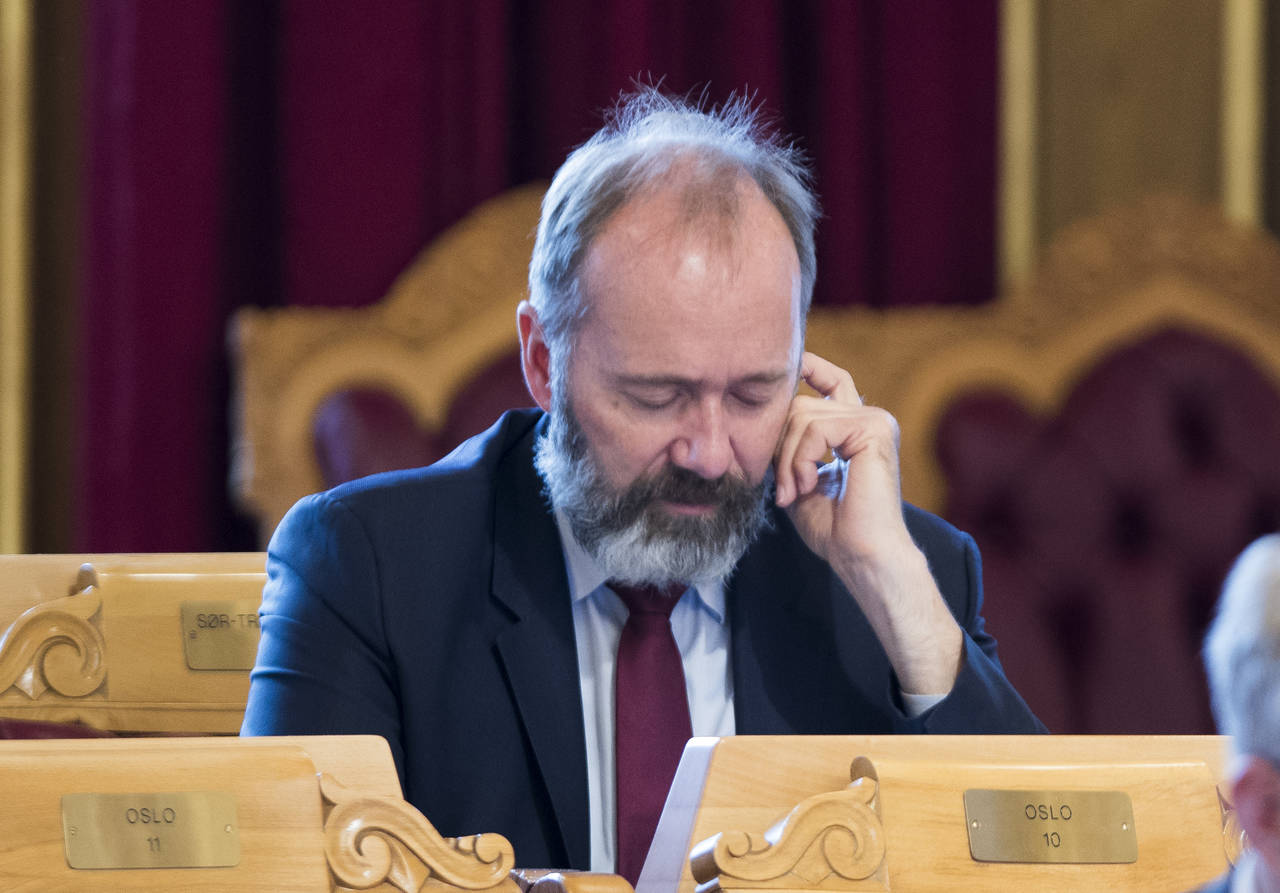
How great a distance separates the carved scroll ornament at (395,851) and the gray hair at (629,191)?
0.67m

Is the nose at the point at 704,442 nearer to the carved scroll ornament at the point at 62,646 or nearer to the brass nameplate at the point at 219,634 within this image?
the brass nameplate at the point at 219,634

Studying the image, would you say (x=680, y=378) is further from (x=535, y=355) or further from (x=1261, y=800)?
(x=1261, y=800)

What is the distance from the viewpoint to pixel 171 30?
92.0 inches

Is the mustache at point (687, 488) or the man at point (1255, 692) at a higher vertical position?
the man at point (1255, 692)

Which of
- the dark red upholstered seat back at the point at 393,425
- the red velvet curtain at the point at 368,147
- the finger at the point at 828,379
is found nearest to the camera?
the finger at the point at 828,379

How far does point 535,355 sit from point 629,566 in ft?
0.85

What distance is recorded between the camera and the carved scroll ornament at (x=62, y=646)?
1589 millimetres

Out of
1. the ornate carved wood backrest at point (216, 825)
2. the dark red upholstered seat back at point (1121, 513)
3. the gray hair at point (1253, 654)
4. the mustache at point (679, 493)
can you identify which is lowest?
the dark red upholstered seat back at point (1121, 513)

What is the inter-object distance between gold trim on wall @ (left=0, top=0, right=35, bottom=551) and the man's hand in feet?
4.17

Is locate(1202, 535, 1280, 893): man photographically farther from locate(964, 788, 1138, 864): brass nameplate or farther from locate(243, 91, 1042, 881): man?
locate(243, 91, 1042, 881): man

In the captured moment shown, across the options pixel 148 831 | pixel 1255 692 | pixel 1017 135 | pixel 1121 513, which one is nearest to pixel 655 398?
pixel 148 831

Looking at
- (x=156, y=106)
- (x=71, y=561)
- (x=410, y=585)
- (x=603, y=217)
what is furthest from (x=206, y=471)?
(x=603, y=217)

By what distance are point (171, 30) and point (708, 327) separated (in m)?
1.18

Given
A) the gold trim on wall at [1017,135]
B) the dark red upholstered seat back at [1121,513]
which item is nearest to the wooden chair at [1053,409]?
the dark red upholstered seat back at [1121,513]
